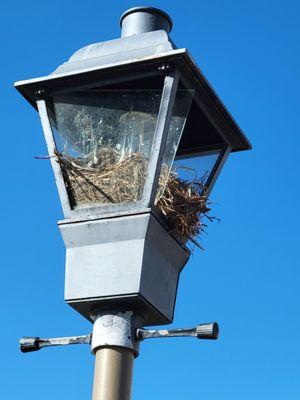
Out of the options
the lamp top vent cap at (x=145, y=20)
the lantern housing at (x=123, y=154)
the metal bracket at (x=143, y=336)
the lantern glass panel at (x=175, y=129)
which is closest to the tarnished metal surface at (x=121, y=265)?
the lantern housing at (x=123, y=154)

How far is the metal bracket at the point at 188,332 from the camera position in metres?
4.57

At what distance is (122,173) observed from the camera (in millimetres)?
4980

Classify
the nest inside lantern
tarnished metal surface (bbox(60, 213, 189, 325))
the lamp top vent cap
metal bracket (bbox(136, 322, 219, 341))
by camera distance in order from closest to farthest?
metal bracket (bbox(136, 322, 219, 341))
tarnished metal surface (bbox(60, 213, 189, 325))
the nest inside lantern
the lamp top vent cap

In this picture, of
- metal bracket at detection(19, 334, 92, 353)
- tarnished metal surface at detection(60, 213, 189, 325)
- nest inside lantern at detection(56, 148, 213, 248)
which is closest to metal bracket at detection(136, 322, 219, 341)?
tarnished metal surface at detection(60, 213, 189, 325)

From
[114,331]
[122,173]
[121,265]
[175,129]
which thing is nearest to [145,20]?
[175,129]

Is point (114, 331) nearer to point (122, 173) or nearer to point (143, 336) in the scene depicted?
point (143, 336)

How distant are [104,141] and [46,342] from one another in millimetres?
1050

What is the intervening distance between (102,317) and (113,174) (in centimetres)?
73

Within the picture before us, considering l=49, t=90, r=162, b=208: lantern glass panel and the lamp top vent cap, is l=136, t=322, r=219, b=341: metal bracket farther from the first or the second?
the lamp top vent cap

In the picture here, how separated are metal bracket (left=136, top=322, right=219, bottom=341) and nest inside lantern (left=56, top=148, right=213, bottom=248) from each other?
57cm

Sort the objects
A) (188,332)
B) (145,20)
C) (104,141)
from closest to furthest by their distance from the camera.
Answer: (188,332) → (104,141) → (145,20)

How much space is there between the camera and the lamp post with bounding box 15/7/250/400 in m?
4.71

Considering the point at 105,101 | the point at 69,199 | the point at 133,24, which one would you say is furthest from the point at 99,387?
the point at 133,24

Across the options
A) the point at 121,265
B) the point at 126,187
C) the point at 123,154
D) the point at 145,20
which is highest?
the point at 145,20
